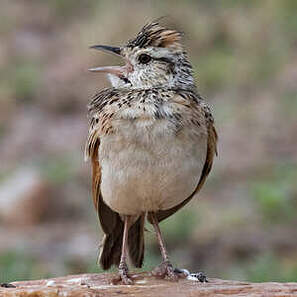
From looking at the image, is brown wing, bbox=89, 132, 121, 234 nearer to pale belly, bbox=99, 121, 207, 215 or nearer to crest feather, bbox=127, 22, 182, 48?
pale belly, bbox=99, 121, 207, 215

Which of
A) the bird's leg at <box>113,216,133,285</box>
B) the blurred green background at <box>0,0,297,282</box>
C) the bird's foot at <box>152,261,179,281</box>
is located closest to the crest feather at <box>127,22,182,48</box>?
the bird's leg at <box>113,216,133,285</box>

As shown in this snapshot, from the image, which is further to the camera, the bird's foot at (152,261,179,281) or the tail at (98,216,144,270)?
the tail at (98,216,144,270)

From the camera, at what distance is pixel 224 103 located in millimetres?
15328

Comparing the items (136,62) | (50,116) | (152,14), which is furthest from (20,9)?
(136,62)

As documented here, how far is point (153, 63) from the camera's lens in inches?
300

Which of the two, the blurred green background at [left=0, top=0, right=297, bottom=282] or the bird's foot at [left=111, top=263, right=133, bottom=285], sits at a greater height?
the blurred green background at [left=0, top=0, right=297, bottom=282]

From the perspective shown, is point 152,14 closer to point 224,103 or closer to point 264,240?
point 224,103

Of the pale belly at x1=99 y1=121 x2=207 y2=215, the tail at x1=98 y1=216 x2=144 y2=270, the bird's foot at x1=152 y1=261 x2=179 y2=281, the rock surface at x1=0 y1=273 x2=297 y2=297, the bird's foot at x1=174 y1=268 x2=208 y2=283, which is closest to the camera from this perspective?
the rock surface at x1=0 y1=273 x2=297 y2=297

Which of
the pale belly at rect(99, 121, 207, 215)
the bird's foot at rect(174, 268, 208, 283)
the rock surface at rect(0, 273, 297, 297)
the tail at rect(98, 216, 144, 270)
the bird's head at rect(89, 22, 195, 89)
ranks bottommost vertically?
the rock surface at rect(0, 273, 297, 297)

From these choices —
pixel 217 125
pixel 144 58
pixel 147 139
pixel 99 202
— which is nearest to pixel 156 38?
pixel 144 58

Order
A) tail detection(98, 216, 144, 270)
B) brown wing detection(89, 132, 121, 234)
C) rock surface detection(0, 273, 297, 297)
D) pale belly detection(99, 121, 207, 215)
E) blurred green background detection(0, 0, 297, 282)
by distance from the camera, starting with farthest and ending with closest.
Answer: blurred green background detection(0, 0, 297, 282)
tail detection(98, 216, 144, 270)
brown wing detection(89, 132, 121, 234)
pale belly detection(99, 121, 207, 215)
rock surface detection(0, 273, 297, 297)

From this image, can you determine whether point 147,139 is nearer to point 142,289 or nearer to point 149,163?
point 149,163

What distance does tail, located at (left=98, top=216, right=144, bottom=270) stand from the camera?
790 cm

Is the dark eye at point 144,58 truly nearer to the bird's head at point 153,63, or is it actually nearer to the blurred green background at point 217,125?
the bird's head at point 153,63
